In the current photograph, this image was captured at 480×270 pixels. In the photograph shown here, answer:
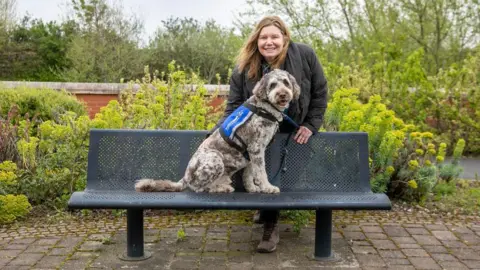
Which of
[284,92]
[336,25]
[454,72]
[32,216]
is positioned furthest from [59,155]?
[336,25]

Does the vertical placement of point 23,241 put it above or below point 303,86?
below

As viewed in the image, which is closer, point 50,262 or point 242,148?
point 242,148

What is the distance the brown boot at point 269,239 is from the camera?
14.7 feet

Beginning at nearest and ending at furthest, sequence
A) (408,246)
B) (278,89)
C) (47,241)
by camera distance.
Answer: (278,89) < (408,246) < (47,241)

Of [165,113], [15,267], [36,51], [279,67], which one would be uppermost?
[36,51]

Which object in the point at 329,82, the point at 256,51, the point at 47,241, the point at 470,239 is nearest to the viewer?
the point at 256,51

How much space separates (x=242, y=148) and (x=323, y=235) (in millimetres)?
953

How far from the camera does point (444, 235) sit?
5.02m

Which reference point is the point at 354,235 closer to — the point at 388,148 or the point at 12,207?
the point at 388,148

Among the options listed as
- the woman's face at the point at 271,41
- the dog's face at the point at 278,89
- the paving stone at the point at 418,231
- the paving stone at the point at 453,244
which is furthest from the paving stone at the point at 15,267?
the paving stone at the point at 453,244

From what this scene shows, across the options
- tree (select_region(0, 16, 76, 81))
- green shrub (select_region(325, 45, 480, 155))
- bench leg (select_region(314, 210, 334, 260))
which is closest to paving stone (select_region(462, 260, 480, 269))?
bench leg (select_region(314, 210, 334, 260))

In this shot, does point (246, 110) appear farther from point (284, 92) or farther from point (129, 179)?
point (129, 179)

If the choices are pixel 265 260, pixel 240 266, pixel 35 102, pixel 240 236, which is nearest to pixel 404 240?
pixel 265 260

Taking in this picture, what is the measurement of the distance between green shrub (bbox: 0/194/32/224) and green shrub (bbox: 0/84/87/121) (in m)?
2.95
